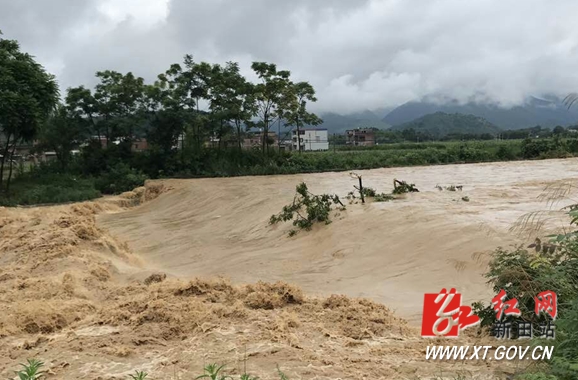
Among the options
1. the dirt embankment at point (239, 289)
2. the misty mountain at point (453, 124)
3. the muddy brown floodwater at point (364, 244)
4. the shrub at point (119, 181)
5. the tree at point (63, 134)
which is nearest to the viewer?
the dirt embankment at point (239, 289)

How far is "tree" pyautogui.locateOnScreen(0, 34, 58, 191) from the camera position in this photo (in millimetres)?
15812

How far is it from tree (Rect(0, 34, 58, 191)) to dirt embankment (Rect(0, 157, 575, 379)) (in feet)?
19.3

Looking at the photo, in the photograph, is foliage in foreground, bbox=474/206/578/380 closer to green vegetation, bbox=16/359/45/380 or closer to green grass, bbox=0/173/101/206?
green vegetation, bbox=16/359/45/380

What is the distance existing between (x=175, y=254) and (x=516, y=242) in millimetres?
6037

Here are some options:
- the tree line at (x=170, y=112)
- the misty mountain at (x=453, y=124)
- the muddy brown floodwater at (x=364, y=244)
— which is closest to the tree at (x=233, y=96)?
the tree line at (x=170, y=112)

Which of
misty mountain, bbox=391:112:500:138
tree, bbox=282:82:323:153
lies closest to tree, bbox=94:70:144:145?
tree, bbox=282:82:323:153

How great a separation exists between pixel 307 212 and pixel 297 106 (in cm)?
1594

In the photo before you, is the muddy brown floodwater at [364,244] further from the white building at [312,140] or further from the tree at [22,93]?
the white building at [312,140]

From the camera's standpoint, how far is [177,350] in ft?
11.9

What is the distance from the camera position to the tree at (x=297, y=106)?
24.3 meters

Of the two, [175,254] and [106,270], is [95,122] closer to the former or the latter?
[175,254]

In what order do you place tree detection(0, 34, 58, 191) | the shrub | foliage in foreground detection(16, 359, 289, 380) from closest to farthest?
foliage in foreground detection(16, 359, 289, 380) < tree detection(0, 34, 58, 191) < the shrub

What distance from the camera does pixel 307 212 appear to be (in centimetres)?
949

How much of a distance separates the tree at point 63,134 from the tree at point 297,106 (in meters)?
9.66
